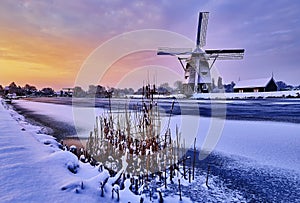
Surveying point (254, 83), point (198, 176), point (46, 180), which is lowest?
point (198, 176)

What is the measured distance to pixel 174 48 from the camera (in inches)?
1350

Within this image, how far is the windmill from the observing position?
32.6 metres

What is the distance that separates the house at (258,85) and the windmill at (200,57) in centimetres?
985

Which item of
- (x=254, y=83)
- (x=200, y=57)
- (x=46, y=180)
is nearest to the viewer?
(x=46, y=180)

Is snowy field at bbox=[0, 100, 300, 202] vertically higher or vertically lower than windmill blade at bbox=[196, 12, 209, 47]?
lower

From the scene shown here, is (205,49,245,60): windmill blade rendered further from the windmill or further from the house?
the house

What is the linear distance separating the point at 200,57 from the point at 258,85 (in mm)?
15056

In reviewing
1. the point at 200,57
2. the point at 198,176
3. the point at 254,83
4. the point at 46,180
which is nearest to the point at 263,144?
the point at 198,176

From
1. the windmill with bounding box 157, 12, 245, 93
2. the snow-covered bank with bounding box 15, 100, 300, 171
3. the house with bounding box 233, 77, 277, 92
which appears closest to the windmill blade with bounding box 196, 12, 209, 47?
the windmill with bounding box 157, 12, 245, 93

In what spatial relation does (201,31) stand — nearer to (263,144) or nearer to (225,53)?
(225,53)

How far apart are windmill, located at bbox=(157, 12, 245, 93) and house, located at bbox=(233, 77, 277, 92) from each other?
9.85 meters

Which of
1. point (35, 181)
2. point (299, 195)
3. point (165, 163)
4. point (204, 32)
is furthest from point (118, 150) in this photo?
point (204, 32)

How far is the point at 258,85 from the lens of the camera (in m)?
40.4

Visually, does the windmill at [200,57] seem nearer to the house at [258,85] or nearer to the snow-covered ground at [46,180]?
the house at [258,85]
